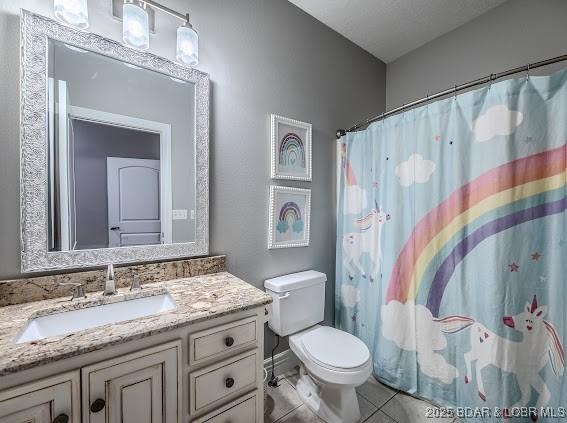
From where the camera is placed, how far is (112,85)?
1177mm

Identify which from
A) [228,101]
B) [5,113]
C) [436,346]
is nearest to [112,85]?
[5,113]

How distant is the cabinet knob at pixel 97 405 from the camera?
2.37ft

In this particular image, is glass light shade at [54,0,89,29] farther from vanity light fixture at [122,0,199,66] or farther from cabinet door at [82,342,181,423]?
cabinet door at [82,342,181,423]

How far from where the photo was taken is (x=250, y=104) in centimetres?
160

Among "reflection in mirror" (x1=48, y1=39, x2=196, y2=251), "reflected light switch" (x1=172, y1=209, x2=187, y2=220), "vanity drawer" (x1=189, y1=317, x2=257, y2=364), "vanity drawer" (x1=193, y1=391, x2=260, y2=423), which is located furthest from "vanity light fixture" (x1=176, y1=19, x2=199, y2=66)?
"vanity drawer" (x1=193, y1=391, x2=260, y2=423)

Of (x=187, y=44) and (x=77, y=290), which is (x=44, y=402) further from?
(x=187, y=44)

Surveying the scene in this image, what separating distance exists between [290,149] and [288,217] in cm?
49

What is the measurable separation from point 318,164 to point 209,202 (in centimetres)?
94

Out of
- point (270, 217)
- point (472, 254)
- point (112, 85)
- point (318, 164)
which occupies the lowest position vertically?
point (472, 254)

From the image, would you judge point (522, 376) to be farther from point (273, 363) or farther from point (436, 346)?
point (273, 363)

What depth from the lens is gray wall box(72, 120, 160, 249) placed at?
3.66ft

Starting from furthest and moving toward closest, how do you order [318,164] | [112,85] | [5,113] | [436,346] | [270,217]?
[318,164] < [270,217] < [436,346] < [112,85] < [5,113]

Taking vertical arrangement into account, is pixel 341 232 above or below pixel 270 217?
below

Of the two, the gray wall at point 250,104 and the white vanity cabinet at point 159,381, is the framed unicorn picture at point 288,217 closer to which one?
the gray wall at point 250,104
